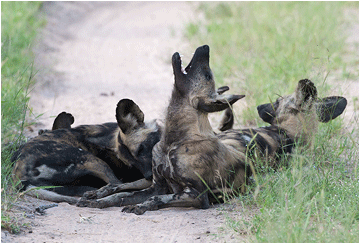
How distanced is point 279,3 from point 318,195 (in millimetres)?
7024

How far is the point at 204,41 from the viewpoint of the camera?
764cm

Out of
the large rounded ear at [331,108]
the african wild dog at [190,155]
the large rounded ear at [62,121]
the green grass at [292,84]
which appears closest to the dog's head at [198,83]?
the african wild dog at [190,155]

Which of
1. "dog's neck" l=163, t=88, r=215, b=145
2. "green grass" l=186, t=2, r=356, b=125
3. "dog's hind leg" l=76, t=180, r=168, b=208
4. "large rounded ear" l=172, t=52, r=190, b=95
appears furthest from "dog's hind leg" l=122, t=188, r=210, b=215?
"green grass" l=186, t=2, r=356, b=125

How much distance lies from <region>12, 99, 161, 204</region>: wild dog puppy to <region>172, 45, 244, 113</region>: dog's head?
2.22 ft

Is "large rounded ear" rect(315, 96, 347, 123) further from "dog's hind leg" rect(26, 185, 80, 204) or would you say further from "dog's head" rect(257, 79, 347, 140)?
"dog's hind leg" rect(26, 185, 80, 204)

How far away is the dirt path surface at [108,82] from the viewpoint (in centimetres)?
265

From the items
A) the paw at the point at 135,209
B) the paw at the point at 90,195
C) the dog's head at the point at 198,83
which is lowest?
the paw at the point at 135,209

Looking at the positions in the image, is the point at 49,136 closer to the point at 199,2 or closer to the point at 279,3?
the point at 279,3

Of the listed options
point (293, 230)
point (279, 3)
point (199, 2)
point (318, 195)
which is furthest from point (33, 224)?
point (199, 2)

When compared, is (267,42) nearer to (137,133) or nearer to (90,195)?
(137,133)

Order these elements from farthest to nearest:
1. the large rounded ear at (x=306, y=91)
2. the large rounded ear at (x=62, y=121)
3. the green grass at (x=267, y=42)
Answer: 1. the green grass at (x=267, y=42)
2. the large rounded ear at (x=62, y=121)
3. the large rounded ear at (x=306, y=91)

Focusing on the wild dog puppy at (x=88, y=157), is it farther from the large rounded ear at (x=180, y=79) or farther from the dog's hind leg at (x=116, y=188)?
the large rounded ear at (x=180, y=79)

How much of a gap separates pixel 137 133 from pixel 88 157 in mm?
440

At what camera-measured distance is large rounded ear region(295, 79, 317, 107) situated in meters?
3.82
